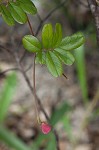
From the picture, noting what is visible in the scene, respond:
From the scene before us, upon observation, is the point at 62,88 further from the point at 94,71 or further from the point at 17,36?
the point at 17,36

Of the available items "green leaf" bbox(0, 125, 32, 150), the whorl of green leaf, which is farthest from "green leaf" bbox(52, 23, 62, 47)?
"green leaf" bbox(0, 125, 32, 150)

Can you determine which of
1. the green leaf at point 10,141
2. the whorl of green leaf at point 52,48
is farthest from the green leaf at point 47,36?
the green leaf at point 10,141

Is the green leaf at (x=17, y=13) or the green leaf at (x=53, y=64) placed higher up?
the green leaf at (x=17, y=13)

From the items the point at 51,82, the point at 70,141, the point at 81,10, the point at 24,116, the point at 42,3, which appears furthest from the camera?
the point at 81,10

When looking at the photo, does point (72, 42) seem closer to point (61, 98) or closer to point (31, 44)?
Result: point (31, 44)

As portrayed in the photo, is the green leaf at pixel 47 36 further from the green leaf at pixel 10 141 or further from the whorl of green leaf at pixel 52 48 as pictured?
the green leaf at pixel 10 141

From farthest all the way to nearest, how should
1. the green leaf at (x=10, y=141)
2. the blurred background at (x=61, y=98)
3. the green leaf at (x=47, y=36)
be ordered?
the blurred background at (x=61, y=98) → the green leaf at (x=10, y=141) → the green leaf at (x=47, y=36)

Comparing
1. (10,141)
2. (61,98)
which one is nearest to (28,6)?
(10,141)

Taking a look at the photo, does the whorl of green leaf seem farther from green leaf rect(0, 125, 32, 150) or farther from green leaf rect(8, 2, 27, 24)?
green leaf rect(0, 125, 32, 150)

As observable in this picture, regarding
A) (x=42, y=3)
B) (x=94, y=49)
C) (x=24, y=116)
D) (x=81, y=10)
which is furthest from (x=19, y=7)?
(x=81, y=10)
